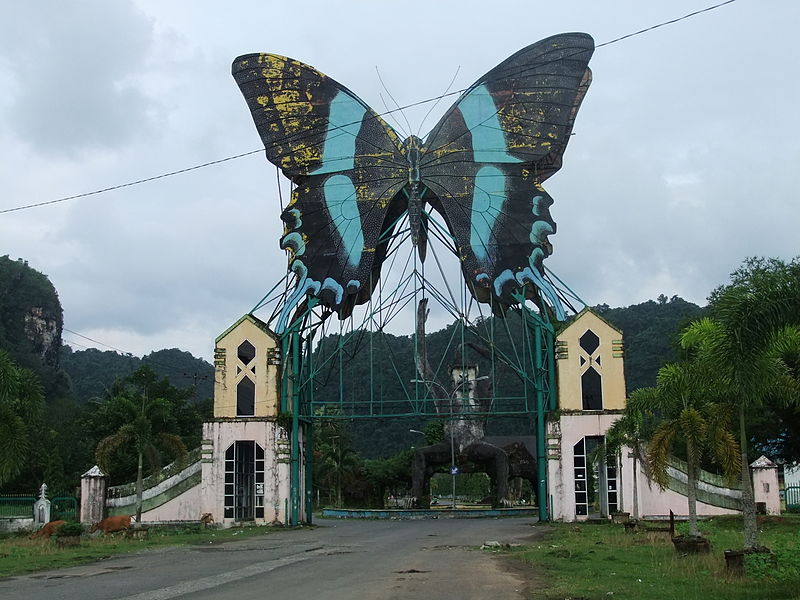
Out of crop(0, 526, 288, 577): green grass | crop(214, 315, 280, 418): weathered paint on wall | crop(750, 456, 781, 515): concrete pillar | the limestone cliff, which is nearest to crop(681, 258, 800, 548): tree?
crop(0, 526, 288, 577): green grass

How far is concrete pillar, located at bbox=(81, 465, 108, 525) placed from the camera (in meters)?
36.1

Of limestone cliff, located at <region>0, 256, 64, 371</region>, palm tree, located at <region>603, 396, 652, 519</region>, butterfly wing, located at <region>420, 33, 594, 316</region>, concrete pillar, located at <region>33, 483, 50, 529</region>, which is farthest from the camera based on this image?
limestone cliff, located at <region>0, 256, 64, 371</region>

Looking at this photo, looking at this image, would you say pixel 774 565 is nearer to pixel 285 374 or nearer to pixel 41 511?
pixel 285 374

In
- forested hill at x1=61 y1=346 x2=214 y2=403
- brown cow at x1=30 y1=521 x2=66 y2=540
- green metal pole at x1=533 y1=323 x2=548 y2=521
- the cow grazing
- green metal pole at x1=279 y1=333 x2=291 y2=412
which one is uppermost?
forested hill at x1=61 y1=346 x2=214 y2=403

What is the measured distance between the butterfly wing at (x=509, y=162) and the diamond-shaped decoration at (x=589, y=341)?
151cm

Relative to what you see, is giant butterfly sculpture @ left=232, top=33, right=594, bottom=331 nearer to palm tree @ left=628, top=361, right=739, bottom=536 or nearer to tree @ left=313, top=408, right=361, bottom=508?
palm tree @ left=628, top=361, right=739, bottom=536

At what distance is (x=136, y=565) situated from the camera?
21125mm

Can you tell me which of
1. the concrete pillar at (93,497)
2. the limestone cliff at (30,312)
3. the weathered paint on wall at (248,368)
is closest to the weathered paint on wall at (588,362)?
the weathered paint on wall at (248,368)

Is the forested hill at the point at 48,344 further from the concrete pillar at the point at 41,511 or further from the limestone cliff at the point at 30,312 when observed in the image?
the concrete pillar at the point at 41,511

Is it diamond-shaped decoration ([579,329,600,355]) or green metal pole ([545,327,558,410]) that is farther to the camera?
diamond-shaped decoration ([579,329,600,355])

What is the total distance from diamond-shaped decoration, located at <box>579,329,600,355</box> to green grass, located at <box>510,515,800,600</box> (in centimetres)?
1052

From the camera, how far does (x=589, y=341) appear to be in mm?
36656

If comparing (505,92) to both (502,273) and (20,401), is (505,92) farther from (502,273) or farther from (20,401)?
(20,401)

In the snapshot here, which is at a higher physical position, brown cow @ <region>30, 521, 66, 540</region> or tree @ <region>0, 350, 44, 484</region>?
tree @ <region>0, 350, 44, 484</region>
